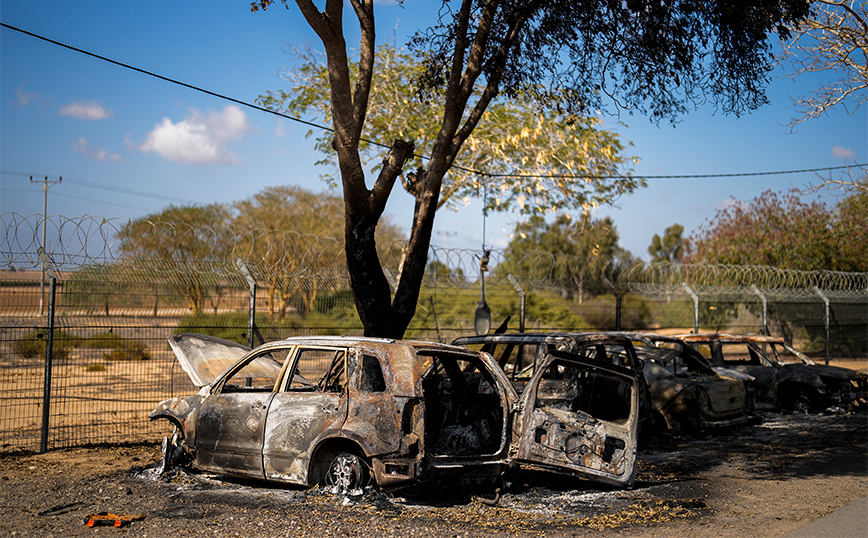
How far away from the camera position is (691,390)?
10625 millimetres

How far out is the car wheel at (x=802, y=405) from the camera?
44.8 ft

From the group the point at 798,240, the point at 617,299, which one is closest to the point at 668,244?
the point at 798,240

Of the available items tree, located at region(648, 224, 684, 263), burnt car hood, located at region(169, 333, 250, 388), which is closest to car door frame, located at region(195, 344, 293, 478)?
burnt car hood, located at region(169, 333, 250, 388)

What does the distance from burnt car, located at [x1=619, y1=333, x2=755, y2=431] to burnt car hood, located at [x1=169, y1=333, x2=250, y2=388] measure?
17.9ft

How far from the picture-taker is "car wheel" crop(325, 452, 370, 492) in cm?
636

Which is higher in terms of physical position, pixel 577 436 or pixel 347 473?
pixel 577 436

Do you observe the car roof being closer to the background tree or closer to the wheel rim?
the wheel rim

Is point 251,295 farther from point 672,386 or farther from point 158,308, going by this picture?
point 672,386

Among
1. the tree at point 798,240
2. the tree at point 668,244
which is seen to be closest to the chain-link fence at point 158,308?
the tree at point 798,240

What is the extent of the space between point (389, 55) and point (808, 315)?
15.4m

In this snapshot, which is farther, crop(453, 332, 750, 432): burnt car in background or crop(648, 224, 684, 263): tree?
crop(648, 224, 684, 263): tree

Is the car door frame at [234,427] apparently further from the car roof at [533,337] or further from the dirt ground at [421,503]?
the car roof at [533,337]

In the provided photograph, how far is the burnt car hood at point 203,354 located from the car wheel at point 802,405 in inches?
408

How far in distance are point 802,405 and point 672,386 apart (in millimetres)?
4693
